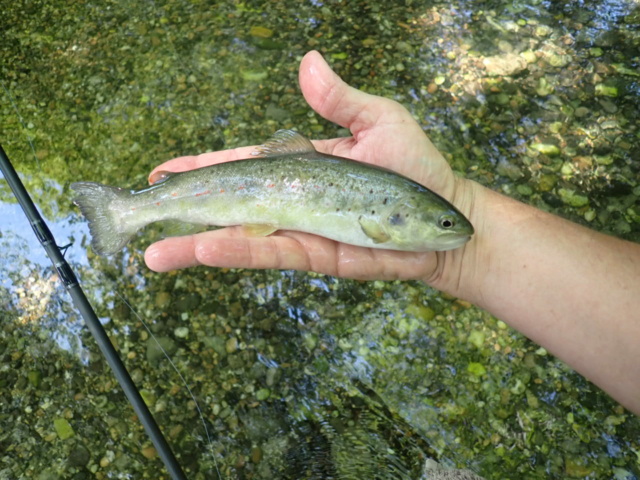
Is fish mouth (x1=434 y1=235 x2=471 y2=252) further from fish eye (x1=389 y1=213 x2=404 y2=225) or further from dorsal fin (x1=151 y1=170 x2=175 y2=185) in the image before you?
dorsal fin (x1=151 y1=170 x2=175 y2=185)

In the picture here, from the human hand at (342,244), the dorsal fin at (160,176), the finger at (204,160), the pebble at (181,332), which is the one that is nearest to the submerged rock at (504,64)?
the human hand at (342,244)

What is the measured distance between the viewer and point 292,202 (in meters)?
3.52

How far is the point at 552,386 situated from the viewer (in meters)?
4.21

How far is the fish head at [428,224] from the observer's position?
3268 millimetres

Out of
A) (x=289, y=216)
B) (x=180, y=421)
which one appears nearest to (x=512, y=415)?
(x=289, y=216)

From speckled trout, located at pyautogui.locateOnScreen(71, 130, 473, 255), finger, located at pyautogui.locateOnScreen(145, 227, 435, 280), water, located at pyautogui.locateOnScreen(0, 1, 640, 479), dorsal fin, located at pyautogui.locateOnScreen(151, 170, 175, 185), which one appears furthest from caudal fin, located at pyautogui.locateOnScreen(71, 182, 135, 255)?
water, located at pyautogui.locateOnScreen(0, 1, 640, 479)

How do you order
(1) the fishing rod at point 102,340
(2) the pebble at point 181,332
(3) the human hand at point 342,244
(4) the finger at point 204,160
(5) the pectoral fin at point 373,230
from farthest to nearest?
(2) the pebble at point 181,332, (4) the finger at point 204,160, (3) the human hand at point 342,244, (5) the pectoral fin at point 373,230, (1) the fishing rod at point 102,340

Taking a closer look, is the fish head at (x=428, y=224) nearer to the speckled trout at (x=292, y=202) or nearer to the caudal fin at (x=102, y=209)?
the speckled trout at (x=292, y=202)

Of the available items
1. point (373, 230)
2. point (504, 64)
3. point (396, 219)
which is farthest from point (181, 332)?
point (504, 64)

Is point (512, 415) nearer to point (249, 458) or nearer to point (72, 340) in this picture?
point (249, 458)

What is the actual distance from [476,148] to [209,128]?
2925 millimetres

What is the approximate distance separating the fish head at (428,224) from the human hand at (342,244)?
30cm

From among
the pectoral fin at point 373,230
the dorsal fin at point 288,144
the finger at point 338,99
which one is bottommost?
the pectoral fin at point 373,230

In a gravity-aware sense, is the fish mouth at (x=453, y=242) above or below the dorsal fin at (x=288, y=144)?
below
